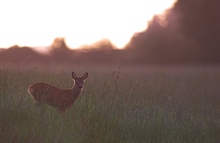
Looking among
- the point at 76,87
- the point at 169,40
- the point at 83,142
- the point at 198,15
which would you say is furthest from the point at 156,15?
the point at 83,142

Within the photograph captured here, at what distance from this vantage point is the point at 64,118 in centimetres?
848

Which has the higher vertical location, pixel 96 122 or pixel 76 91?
pixel 76 91

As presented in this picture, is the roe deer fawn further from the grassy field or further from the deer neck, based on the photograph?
the grassy field

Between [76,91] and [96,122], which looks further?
[76,91]

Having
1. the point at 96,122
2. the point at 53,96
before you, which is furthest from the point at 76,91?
the point at 96,122

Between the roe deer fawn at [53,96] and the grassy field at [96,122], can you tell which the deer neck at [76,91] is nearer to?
the roe deer fawn at [53,96]

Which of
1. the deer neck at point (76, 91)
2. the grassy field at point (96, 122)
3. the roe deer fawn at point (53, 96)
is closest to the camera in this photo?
the grassy field at point (96, 122)

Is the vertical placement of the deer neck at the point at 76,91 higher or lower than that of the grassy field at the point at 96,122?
higher

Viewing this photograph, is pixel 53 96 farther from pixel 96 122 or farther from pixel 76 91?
pixel 96 122

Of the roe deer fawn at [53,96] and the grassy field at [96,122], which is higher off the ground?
the roe deer fawn at [53,96]

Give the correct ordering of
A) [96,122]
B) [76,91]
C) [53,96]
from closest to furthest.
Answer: [96,122] → [53,96] → [76,91]

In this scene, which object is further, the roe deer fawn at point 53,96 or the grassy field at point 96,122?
the roe deer fawn at point 53,96

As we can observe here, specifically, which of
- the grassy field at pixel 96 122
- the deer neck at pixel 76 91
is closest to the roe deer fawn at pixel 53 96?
the deer neck at pixel 76 91

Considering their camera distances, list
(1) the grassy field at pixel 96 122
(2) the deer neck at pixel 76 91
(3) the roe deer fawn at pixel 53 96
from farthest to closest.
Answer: (2) the deer neck at pixel 76 91
(3) the roe deer fawn at pixel 53 96
(1) the grassy field at pixel 96 122
